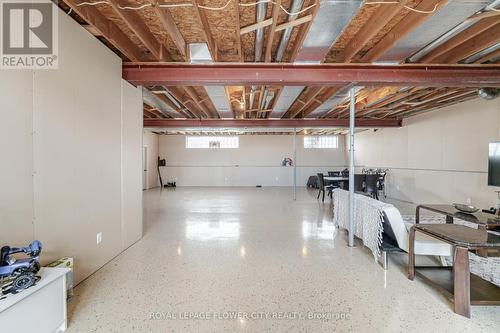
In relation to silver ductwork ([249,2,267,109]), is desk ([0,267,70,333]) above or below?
below

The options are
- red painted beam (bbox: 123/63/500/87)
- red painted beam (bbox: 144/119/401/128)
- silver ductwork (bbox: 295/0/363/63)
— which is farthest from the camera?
red painted beam (bbox: 144/119/401/128)

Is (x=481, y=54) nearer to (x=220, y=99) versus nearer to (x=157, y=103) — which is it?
(x=220, y=99)

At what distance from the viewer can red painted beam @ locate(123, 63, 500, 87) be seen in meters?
3.49

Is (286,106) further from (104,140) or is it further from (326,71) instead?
(104,140)

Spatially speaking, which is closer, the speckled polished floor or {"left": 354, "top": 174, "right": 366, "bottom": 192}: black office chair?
the speckled polished floor

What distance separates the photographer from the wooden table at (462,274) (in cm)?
204

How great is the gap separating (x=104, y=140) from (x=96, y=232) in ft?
3.55

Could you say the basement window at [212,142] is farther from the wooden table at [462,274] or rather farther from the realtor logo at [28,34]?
the wooden table at [462,274]

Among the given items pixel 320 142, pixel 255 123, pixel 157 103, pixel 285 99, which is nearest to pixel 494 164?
pixel 285 99

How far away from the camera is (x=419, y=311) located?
2.10m

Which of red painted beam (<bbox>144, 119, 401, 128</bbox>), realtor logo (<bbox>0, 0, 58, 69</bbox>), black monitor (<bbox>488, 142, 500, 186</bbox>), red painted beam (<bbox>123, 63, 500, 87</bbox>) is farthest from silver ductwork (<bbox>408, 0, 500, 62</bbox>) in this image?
red painted beam (<bbox>144, 119, 401, 128</bbox>)

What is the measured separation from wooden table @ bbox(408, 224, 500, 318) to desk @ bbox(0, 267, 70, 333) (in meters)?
3.11

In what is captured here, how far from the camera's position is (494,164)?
4.32 m

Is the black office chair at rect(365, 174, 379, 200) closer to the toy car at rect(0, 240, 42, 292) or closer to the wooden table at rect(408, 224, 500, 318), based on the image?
the wooden table at rect(408, 224, 500, 318)
